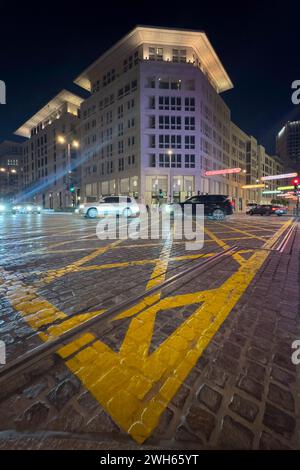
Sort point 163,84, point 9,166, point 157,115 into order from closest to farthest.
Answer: point 157,115 → point 163,84 → point 9,166

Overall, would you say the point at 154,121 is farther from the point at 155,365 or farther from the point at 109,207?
the point at 155,365

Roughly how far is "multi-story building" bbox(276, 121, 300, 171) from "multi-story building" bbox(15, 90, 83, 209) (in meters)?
113

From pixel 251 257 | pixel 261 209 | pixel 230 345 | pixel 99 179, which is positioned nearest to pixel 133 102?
pixel 99 179

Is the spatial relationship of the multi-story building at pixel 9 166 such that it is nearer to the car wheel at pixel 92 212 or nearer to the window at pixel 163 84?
the window at pixel 163 84

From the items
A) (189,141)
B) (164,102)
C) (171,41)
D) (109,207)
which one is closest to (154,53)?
(171,41)

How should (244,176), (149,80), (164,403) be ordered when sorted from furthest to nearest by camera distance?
(244,176) → (149,80) → (164,403)

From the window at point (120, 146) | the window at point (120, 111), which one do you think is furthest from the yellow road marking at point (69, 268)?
the window at point (120, 111)

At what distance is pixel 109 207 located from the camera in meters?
20.2

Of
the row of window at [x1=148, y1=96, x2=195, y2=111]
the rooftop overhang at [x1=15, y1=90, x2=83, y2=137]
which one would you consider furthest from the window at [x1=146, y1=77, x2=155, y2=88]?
the rooftop overhang at [x1=15, y1=90, x2=83, y2=137]

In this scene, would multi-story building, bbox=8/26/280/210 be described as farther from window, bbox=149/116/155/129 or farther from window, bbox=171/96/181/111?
window, bbox=171/96/181/111

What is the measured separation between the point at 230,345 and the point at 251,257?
12.5ft

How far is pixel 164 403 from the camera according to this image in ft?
4.78

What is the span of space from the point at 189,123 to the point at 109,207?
28593mm

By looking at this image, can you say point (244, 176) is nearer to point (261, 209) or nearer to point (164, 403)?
point (261, 209)
